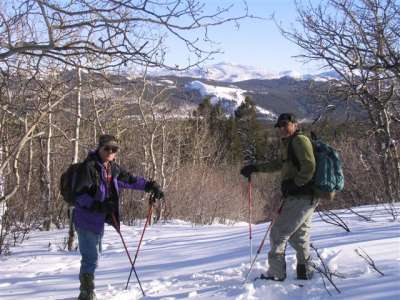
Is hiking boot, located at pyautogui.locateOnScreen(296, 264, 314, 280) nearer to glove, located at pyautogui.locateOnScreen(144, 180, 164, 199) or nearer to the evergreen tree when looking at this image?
glove, located at pyautogui.locateOnScreen(144, 180, 164, 199)

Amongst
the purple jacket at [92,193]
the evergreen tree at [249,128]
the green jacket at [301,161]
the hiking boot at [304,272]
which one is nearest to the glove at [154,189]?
the purple jacket at [92,193]

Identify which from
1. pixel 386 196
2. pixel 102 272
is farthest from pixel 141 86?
pixel 102 272

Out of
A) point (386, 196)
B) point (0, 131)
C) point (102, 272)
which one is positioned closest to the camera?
point (102, 272)

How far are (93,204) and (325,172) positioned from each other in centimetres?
238

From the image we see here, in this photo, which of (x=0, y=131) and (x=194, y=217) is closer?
(x=0, y=131)

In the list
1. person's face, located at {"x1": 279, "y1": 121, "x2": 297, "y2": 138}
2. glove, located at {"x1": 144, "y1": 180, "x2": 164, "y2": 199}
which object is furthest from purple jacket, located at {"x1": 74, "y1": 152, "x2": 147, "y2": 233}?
person's face, located at {"x1": 279, "y1": 121, "x2": 297, "y2": 138}

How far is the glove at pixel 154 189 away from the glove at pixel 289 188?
1.32 metres

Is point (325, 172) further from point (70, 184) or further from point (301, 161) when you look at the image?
point (70, 184)

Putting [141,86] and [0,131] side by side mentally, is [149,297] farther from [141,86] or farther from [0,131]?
[141,86]

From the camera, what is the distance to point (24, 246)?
9.62m

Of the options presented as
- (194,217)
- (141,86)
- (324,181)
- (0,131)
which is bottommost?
(194,217)

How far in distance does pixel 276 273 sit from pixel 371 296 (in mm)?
1140

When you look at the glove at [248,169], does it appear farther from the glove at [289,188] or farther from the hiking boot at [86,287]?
the hiking boot at [86,287]

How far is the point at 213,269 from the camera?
6.31 m
